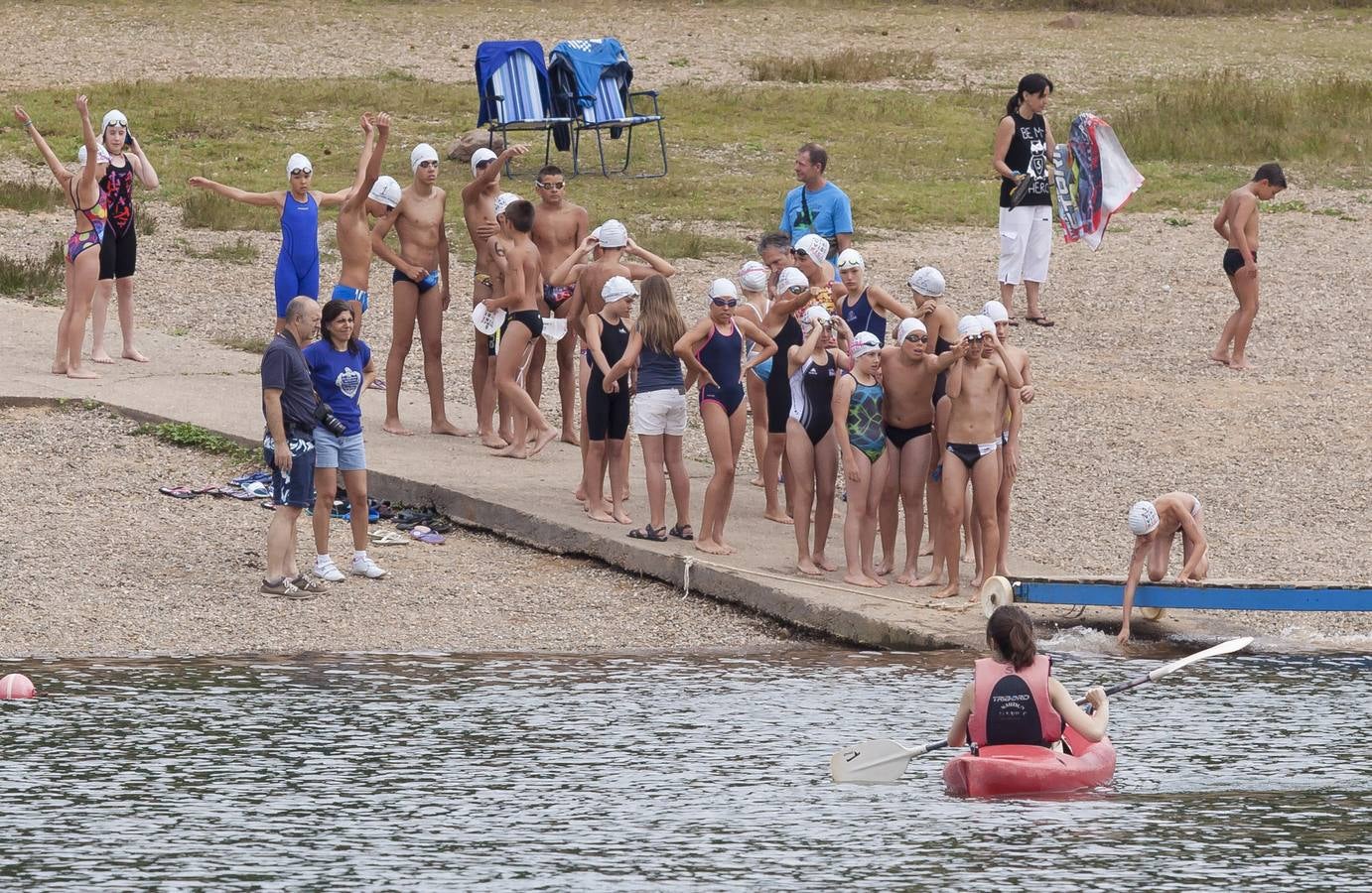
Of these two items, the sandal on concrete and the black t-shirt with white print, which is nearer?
the sandal on concrete

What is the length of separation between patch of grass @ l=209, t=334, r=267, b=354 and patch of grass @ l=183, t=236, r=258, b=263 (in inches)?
115

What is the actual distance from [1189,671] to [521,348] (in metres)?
4.77

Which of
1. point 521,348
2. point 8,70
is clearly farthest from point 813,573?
point 8,70

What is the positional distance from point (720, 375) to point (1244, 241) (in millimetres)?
6678

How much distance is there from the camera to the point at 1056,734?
8766 mm

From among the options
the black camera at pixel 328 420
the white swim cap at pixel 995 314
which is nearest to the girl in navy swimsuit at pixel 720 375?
the white swim cap at pixel 995 314

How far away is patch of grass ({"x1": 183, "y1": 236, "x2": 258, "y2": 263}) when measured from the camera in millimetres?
20219

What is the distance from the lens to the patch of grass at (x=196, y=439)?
13.9 metres

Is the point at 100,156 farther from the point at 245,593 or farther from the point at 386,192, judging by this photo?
the point at 245,593

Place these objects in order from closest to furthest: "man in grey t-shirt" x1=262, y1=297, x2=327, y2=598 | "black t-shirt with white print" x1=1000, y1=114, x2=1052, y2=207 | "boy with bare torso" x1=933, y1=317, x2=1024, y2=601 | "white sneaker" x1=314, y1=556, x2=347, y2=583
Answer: "man in grey t-shirt" x1=262, y1=297, x2=327, y2=598 < "boy with bare torso" x1=933, y1=317, x2=1024, y2=601 < "white sneaker" x1=314, y1=556, x2=347, y2=583 < "black t-shirt with white print" x1=1000, y1=114, x2=1052, y2=207

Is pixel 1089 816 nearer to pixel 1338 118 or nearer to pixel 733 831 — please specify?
pixel 733 831

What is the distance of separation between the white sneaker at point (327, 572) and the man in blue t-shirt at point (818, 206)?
4.03m

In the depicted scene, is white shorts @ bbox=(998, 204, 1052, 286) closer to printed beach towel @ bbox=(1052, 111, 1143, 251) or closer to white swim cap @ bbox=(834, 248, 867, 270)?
printed beach towel @ bbox=(1052, 111, 1143, 251)

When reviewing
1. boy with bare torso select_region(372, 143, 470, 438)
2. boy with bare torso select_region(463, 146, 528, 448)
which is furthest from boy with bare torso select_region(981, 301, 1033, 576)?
boy with bare torso select_region(372, 143, 470, 438)
